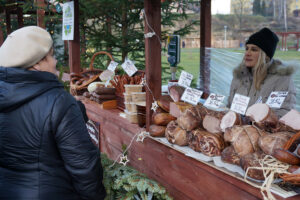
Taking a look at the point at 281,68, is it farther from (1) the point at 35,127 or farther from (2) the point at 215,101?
(1) the point at 35,127

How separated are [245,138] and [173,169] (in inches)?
29.1

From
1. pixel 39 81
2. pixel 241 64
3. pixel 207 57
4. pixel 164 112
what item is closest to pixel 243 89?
pixel 241 64

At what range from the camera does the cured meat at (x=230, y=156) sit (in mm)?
1723

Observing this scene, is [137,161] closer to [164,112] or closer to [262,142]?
[164,112]

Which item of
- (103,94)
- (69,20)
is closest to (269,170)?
(103,94)

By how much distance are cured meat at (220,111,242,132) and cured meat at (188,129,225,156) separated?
0.07 meters

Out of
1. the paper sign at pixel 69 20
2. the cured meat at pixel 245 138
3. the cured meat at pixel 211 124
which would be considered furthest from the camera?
the paper sign at pixel 69 20

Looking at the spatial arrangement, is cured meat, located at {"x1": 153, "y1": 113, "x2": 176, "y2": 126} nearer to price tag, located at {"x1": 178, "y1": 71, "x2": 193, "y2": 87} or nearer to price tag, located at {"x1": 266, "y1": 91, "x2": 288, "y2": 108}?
price tag, located at {"x1": 178, "y1": 71, "x2": 193, "y2": 87}

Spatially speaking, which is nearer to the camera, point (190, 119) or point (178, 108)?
point (190, 119)

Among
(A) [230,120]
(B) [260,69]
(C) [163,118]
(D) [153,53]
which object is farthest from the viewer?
(B) [260,69]

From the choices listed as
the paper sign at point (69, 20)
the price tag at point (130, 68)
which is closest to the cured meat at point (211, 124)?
the price tag at point (130, 68)

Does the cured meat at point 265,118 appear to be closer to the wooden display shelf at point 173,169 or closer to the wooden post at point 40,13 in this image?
the wooden display shelf at point 173,169

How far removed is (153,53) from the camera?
2.51 metres

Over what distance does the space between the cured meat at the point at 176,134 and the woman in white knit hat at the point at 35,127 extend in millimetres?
684
